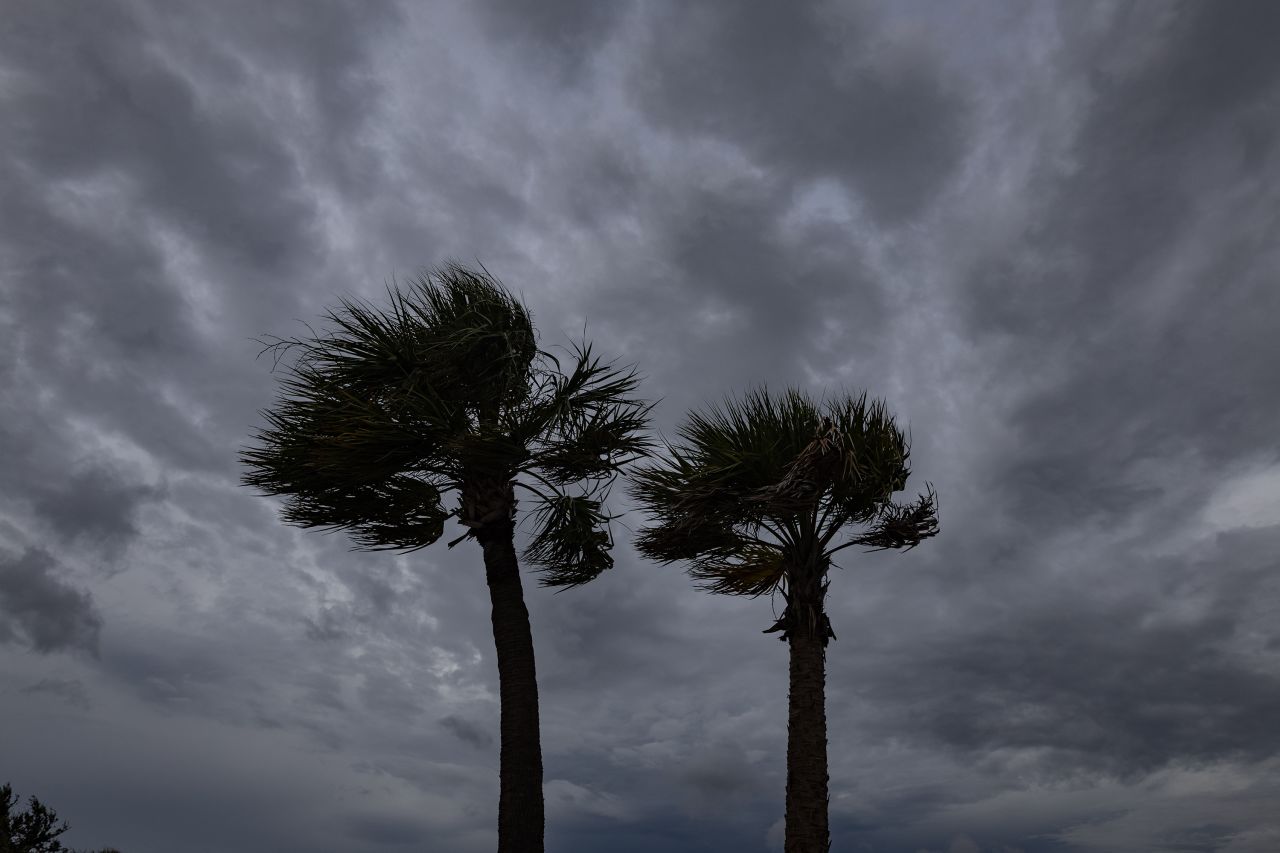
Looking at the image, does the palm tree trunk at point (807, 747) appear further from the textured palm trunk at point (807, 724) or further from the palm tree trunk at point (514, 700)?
the palm tree trunk at point (514, 700)

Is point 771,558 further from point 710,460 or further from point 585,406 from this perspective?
point 585,406

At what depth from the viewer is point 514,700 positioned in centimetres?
1384

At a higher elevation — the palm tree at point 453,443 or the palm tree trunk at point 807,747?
the palm tree at point 453,443

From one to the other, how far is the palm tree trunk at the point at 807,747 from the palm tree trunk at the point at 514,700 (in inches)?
146

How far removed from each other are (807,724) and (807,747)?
33cm

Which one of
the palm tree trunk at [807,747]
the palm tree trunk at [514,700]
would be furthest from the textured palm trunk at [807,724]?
the palm tree trunk at [514,700]

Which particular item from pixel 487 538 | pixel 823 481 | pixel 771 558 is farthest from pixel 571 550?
pixel 823 481

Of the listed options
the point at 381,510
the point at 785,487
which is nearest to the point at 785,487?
the point at 785,487

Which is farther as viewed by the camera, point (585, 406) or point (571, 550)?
point (571, 550)

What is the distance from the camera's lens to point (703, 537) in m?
15.7

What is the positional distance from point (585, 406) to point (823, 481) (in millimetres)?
4175

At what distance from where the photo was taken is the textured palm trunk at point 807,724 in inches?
519

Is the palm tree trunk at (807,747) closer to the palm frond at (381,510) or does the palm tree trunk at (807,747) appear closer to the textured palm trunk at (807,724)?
the textured palm trunk at (807,724)

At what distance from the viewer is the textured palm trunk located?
43.2 feet
